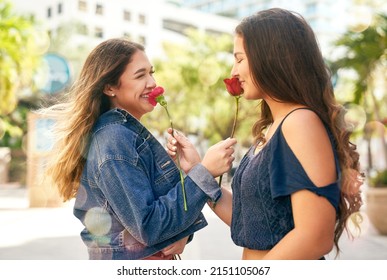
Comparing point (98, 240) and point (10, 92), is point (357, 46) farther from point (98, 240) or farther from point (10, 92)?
point (98, 240)

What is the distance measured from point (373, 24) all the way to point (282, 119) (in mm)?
7878

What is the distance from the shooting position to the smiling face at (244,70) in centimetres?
147

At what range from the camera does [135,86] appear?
1767 millimetres

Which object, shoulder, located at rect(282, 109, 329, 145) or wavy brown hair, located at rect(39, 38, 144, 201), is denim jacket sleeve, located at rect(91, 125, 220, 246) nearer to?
wavy brown hair, located at rect(39, 38, 144, 201)

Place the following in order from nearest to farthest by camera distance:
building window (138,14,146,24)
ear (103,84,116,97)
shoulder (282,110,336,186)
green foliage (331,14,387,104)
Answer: shoulder (282,110,336,186)
ear (103,84,116,97)
green foliage (331,14,387,104)
building window (138,14,146,24)

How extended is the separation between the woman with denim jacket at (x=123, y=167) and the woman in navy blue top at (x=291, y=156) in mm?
176

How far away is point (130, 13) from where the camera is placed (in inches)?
1203

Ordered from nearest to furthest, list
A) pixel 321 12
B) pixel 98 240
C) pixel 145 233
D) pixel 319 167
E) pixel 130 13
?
1. pixel 319 167
2. pixel 145 233
3. pixel 98 240
4. pixel 130 13
5. pixel 321 12

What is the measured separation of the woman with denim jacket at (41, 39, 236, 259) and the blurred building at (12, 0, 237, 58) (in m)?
16.5

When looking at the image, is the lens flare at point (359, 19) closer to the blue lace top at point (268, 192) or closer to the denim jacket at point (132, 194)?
the denim jacket at point (132, 194)

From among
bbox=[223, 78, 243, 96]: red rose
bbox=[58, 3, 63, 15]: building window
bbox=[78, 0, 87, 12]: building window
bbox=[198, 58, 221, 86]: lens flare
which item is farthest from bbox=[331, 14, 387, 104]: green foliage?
bbox=[78, 0, 87, 12]: building window

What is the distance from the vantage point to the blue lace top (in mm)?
1326

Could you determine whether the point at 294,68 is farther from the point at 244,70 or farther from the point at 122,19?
the point at 122,19
